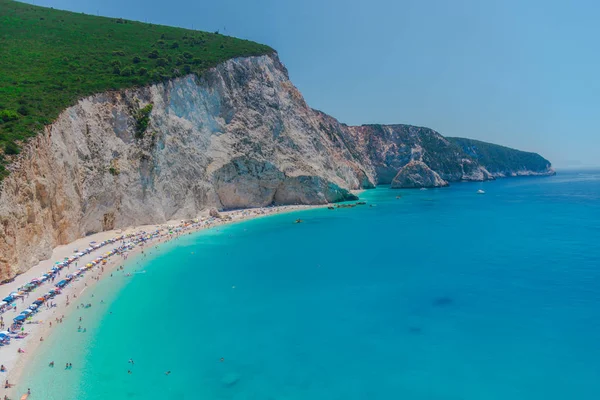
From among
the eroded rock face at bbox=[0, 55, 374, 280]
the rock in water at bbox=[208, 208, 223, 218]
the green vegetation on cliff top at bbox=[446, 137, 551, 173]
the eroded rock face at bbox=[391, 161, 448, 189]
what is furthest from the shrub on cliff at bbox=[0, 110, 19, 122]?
the green vegetation on cliff top at bbox=[446, 137, 551, 173]

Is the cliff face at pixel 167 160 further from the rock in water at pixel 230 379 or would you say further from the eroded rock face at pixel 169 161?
the rock in water at pixel 230 379

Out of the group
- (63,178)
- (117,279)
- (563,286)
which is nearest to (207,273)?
(117,279)

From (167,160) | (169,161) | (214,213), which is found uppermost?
(167,160)

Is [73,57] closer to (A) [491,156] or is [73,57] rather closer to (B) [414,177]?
(B) [414,177]

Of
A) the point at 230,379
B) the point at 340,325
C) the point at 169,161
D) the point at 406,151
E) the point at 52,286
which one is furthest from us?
the point at 406,151

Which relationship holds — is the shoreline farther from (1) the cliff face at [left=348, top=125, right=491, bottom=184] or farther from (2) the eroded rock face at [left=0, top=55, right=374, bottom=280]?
(1) the cliff face at [left=348, top=125, right=491, bottom=184]

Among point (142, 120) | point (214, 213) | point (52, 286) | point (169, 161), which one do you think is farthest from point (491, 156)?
point (52, 286)
